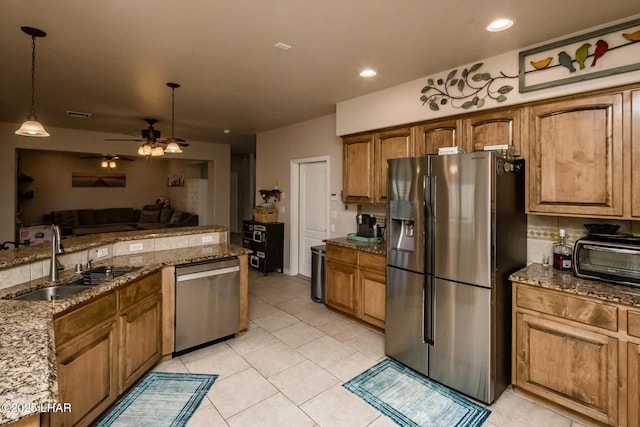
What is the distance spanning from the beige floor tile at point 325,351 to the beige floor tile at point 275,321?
55cm

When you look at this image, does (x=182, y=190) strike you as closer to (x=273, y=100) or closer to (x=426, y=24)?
(x=273, y=100)

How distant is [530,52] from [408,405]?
2.88m

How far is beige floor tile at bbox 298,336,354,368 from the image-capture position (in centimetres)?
296

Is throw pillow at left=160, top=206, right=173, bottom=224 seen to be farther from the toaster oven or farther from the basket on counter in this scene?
the toaster oven

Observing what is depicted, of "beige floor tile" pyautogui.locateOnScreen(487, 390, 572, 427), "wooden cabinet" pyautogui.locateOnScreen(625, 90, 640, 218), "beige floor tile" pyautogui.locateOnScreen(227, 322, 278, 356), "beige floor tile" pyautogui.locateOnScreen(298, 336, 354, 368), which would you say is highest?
"wooden cabinet" pyautogui.locateOnScreen(625, 90, 640, 218)

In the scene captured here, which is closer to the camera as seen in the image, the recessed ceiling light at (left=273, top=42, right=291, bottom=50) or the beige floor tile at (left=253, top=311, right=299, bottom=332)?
the recessed ceiling light at (left=273, top=42, right=291, bottom=50)

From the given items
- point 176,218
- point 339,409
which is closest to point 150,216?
point 176,218

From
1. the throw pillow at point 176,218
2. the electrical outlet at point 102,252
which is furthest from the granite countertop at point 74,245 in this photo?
the throw pillow at point 176,218

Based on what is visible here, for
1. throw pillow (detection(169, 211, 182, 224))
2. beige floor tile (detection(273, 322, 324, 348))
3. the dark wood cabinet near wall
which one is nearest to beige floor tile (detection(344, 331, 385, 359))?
beige floor tile (detection(273, 322, 324, 348))

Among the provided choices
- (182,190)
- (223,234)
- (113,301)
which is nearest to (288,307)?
(223,234)

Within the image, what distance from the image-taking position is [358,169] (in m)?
4.04

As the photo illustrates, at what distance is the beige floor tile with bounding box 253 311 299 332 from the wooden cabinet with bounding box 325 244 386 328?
54 centimetres

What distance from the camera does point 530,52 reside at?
258 centimetres

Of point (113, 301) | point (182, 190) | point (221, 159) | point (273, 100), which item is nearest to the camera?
point (113, 301)
